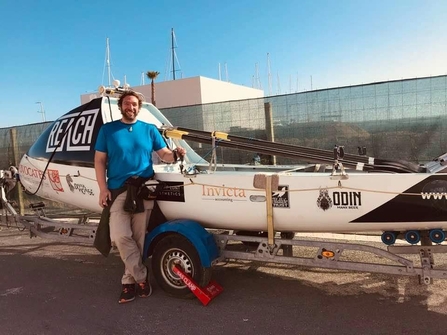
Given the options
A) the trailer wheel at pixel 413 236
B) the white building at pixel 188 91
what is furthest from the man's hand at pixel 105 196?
the white building at pixel 188 91

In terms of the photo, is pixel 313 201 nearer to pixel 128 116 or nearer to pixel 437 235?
pixel 437 235

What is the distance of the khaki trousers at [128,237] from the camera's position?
4340mm

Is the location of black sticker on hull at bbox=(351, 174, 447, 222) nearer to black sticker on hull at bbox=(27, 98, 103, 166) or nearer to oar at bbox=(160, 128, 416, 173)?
oar at bbox=(160, 128, 416, 173)

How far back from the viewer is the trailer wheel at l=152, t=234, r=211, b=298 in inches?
167

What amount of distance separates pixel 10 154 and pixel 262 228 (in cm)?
833

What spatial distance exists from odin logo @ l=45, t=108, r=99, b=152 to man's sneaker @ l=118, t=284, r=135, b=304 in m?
1.85

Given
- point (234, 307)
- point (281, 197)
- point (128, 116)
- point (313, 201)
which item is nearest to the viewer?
point (313, 201)

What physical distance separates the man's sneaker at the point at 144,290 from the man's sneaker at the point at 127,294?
75mm

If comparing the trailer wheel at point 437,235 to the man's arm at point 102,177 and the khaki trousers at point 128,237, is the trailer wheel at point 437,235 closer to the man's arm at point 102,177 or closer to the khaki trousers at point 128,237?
the khaki trousers at point 128,237

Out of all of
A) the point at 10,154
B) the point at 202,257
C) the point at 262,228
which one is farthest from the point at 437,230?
the point at 10,154

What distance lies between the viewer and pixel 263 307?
4.13m

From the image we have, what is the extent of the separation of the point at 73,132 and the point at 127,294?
2.36m

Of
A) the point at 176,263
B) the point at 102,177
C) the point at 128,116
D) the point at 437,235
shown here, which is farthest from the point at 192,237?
the point at 437,235

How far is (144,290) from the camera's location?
4492 millimetres
